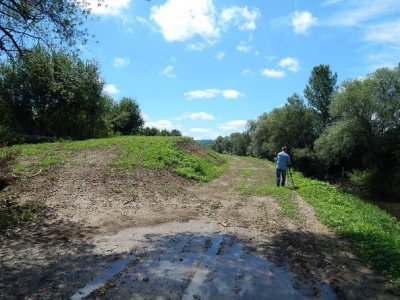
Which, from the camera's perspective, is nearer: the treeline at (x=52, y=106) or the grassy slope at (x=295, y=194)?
the grassy slope at (x=295, y=194)

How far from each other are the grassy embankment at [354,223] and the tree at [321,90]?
4020cm

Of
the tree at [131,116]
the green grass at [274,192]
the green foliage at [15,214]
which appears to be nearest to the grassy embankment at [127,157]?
the green grass at [274,192]

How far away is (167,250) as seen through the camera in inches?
341

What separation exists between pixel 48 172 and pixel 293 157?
4387cm

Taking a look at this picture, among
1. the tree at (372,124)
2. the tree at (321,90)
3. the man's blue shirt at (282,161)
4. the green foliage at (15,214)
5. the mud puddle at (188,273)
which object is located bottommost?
the mud puddle at (188,273)

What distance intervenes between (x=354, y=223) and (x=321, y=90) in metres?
49.7

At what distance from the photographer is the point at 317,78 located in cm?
5756

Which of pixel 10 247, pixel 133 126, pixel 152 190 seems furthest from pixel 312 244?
pixel 133 126

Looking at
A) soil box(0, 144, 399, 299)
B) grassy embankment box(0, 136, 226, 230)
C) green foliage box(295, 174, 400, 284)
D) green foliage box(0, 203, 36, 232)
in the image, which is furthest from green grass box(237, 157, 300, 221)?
green foliage box(0, 203, 36, 232)

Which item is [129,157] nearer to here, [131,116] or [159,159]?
[159,159]

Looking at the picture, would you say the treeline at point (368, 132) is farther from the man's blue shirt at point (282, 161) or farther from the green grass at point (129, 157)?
the green grass at point (129, 157)

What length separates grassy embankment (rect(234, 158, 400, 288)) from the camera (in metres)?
8.06

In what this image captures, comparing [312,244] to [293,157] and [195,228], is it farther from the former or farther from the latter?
[293,157]

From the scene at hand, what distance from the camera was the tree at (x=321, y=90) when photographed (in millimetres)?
57441
